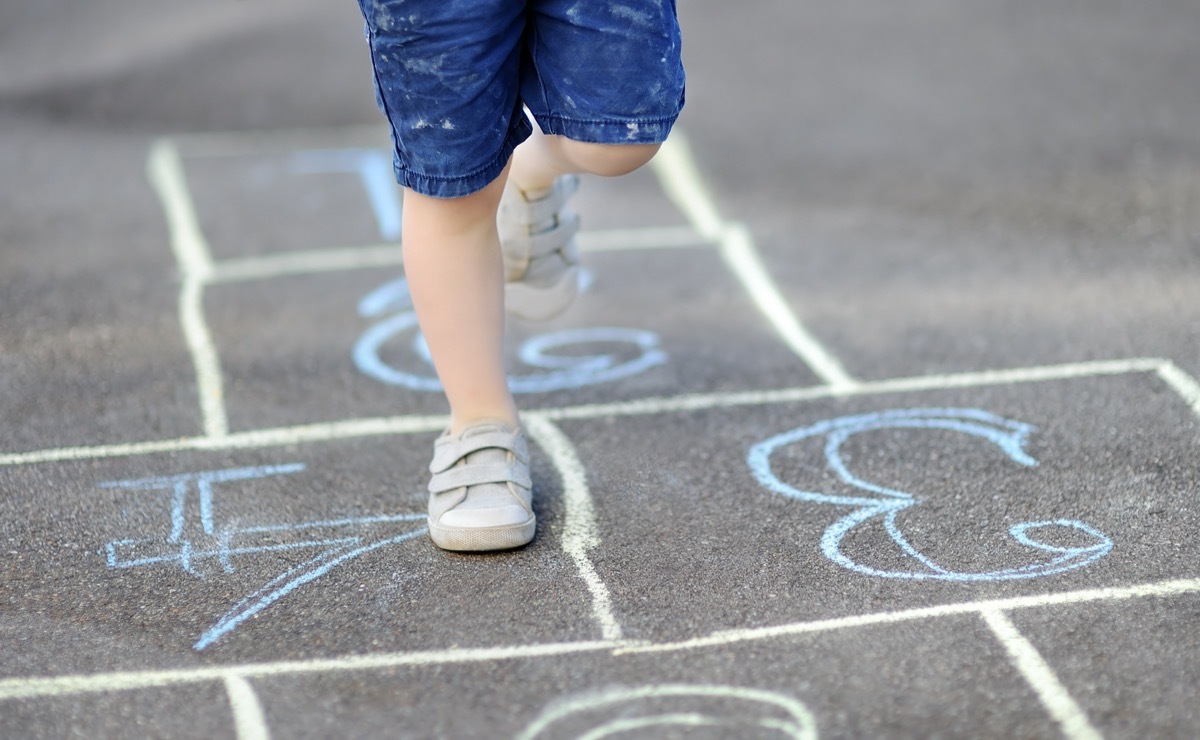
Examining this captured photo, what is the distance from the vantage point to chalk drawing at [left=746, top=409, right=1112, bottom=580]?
6.88 ft

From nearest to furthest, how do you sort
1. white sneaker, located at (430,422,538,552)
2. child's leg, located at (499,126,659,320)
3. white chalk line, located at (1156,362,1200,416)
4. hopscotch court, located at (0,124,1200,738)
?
hopscotch court, located at (0,124,1200,738)
white sneaker, located at (430,422,538,552)
child's leg, located at (499,126,659,320)
white chalk line, located at (1156,362,1200,416)

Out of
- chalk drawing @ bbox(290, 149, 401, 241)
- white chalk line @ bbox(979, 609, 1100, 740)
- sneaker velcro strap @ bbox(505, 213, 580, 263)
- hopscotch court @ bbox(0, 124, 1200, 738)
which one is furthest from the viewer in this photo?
chalk drawing @ bbox(290, 149, 401, 241)

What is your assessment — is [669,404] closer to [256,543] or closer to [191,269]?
[256,543]

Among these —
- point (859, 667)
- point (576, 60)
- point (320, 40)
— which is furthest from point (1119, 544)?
point (320, 40)

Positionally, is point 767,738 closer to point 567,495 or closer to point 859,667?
point 859,667

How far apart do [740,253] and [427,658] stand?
189 cm

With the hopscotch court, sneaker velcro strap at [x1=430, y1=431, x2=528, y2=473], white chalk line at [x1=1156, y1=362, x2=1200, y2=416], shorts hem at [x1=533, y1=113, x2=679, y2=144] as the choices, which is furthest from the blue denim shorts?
white chalk line at [x1=1156, y1=362, x2=1200, y2=416]

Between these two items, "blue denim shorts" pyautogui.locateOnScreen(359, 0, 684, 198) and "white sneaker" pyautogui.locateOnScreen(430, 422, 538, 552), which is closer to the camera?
"blue denim shorts" pyautogui.locateOnScreen(359, 0, 684, 198)

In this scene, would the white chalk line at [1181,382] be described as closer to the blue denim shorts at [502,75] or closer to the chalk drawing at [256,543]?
the blue denim shorts at [502,75]

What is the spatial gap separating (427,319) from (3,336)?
4.66 ft

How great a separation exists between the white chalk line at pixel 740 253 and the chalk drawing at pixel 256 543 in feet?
3.43

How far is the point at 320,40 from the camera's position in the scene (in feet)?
15.8

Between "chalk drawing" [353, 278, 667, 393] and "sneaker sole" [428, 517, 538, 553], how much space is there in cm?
66

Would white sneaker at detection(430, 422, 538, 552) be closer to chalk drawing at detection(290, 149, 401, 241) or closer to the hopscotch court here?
the hopscotch court
